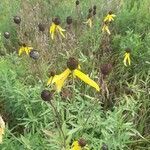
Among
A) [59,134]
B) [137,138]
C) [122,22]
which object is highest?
[59,134]

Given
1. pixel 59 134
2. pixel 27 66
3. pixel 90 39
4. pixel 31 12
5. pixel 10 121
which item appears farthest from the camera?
pixel 31 12

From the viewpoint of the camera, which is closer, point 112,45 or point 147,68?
point 147,68

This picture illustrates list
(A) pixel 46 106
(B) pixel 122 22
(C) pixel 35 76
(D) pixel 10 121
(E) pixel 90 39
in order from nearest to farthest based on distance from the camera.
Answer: (A) pixel 46 106
(D) pixel 10 121
(C) pixel 35 76
(E) pixel 90 39
(B) pixel 122 22

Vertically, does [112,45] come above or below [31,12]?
below

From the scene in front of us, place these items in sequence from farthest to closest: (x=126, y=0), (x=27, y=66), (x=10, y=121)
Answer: (x=126, y=0), (x=27, y=66), (x=10, y=121)

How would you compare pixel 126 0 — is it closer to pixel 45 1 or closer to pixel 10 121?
pixel 45 1

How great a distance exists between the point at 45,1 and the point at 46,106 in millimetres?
1964

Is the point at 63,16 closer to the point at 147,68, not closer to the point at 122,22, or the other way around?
the point at 122,22

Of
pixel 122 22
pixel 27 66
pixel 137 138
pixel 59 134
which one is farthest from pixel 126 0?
pixel 59 134

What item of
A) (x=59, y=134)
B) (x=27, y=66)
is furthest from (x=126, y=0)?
(x=59, y=134)

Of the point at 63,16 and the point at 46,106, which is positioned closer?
the point at 46,106

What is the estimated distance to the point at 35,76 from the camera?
2.34m

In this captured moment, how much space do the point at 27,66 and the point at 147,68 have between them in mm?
787

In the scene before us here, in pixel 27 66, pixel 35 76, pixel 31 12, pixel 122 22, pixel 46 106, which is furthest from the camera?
pixel 31 12
